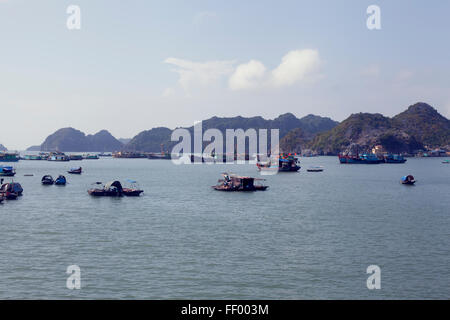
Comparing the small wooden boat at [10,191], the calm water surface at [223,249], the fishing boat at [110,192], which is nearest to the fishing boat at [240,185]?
the calm water surface at [223,249]

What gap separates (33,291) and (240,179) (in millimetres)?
72791

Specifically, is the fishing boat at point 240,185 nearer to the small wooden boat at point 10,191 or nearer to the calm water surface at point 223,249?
the calm water surface at point 223,249

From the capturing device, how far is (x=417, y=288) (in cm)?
3167

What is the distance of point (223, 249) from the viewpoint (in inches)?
1683

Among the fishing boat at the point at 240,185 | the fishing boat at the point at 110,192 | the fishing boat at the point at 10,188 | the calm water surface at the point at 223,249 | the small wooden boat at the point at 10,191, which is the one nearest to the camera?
the calm water surface at the point at 223,249

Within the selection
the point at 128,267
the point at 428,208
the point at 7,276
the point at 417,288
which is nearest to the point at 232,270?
the point at 128,267

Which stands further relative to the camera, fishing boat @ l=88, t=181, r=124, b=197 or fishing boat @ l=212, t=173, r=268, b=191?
fishing boat @ l=212, t=173, r=268, b=191

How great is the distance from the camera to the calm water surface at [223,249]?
31.5 metres

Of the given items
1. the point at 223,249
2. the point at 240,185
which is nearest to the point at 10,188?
the point at 240,185

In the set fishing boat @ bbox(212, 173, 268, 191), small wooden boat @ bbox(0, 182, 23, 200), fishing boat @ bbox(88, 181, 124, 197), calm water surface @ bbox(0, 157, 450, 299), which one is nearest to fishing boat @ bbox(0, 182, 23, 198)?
small wooden boat @ bbox(0, 182, 23, 200)

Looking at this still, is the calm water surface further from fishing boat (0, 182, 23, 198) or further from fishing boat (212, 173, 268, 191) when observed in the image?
fishing boat (212, 173, 268, 191)

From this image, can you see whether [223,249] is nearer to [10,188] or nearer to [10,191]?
[10,191]

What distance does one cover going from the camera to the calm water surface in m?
31.5
